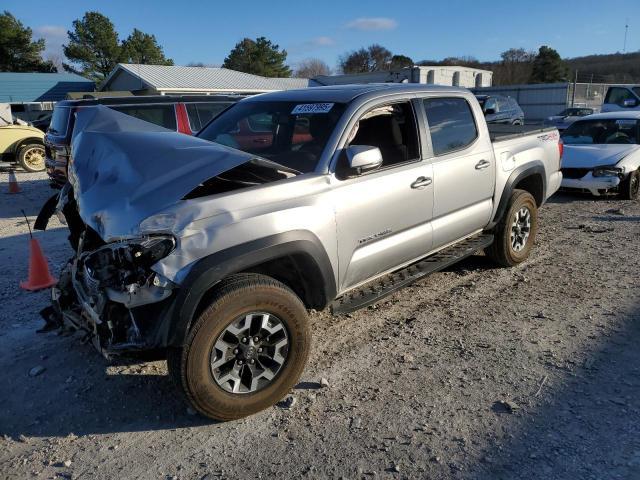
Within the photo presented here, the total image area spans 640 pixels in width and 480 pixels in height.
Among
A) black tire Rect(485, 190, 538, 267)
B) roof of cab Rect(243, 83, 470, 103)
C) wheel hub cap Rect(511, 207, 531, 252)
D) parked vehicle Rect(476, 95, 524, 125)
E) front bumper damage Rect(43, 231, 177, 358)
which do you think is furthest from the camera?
parked vehicle Rect(476, 95, 524, 125)

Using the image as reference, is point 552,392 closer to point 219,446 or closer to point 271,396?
point 271,396

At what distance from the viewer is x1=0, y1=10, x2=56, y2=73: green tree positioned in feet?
151

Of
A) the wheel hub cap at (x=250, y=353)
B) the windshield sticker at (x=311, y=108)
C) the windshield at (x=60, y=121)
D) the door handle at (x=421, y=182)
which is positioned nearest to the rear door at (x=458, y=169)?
the door handle at (x=421, y=182)

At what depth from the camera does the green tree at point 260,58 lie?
5931cm

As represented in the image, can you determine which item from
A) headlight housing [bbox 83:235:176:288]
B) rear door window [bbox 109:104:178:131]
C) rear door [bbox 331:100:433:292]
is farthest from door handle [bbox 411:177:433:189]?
rear door window [bbox 109:104:178:131]

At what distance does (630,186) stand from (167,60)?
169ft

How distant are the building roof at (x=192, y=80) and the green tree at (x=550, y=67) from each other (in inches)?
1702

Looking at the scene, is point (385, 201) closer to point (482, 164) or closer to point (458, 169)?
point (458, 169)

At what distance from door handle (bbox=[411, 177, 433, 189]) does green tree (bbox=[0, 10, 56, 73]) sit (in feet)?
178

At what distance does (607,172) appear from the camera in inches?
334

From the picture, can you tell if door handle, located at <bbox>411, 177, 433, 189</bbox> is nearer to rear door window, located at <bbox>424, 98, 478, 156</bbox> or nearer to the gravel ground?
rear door window, located at <bbox>424, 98, 478, 156</bbox>

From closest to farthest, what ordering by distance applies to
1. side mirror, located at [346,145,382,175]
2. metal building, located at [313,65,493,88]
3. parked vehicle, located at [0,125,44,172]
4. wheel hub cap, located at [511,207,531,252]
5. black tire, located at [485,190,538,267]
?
1. side mirror, located at [346,145,382,175]
2. black tire, located at [485,190,538,267]
3. wheel hub cap, located at [511,207,531,252]
4. parked vehicle, located at [0,125,44,172]
5. metal building, located at [313,65,493,88]

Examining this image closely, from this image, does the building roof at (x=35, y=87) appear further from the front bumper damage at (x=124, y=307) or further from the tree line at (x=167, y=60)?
the front bumper damage at (x=124, y=307)

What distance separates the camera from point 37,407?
130 inches
